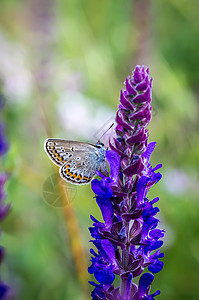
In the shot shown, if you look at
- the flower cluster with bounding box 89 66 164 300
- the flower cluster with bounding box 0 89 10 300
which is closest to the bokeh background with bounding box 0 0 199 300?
the flower cluster with bounding box 0 89 10 300

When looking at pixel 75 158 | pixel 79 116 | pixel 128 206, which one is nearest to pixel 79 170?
pixel 75 158

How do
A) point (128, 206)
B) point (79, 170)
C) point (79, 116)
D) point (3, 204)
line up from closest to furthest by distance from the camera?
point (128, 206) → point (79, 170) → point (3, 204) → point (79, 116)

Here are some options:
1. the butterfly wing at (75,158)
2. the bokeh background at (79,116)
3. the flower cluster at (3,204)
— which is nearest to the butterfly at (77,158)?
the butterfly wing at (75,158)

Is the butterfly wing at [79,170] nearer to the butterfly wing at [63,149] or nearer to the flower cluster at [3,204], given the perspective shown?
the butterfly wing at [63,149]

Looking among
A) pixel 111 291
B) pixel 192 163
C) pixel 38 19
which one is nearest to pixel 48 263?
pixel 192 163

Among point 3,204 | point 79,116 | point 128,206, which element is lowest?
point 128,206

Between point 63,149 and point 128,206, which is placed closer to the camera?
point 128,206

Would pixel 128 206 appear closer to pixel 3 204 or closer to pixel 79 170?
pixel 79 170
